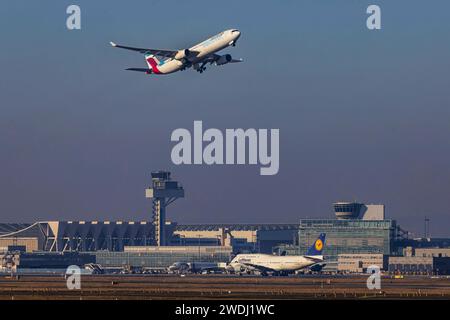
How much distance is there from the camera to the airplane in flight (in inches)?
7205

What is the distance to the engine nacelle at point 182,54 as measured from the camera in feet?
616

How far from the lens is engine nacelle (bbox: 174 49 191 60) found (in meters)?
188

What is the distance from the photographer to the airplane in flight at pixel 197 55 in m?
183

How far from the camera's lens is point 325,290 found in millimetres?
176875

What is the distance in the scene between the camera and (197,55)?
187000mm

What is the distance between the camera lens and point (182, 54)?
189 meters

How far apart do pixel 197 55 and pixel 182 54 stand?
10.1ft
